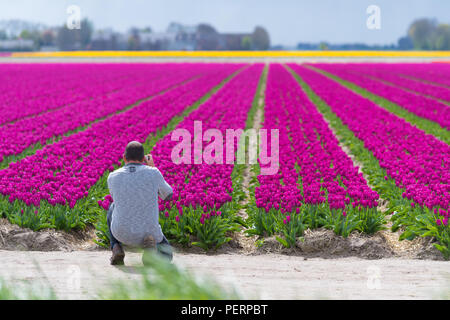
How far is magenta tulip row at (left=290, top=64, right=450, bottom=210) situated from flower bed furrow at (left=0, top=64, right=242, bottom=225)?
16.5ft

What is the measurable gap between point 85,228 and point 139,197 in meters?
2.52

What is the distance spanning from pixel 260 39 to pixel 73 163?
381ft

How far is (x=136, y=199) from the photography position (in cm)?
525

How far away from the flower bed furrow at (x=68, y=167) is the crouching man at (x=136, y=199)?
7.68 ft

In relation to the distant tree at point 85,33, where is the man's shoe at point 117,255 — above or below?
below

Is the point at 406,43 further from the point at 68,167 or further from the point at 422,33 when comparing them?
the point at 68,167

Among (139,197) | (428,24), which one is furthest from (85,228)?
(428,24)

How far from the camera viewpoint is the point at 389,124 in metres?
15.5

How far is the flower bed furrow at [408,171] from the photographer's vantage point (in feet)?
22.0

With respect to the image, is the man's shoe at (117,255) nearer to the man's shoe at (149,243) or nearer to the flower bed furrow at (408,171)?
the man's shoe at (149,243)

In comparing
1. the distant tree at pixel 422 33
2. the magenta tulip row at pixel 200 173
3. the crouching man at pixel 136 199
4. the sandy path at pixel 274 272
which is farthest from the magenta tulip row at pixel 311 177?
the distant tree at pixel 422 33

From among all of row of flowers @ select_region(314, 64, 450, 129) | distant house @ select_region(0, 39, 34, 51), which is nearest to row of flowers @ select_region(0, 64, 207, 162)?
row of flowers @ select_region(314, 64, 450, 129)

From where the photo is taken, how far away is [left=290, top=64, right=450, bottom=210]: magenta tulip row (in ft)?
Result: 25.0

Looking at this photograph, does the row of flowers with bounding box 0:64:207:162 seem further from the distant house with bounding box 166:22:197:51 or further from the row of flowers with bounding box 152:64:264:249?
the distant house with bounding box 166:22:197:51
